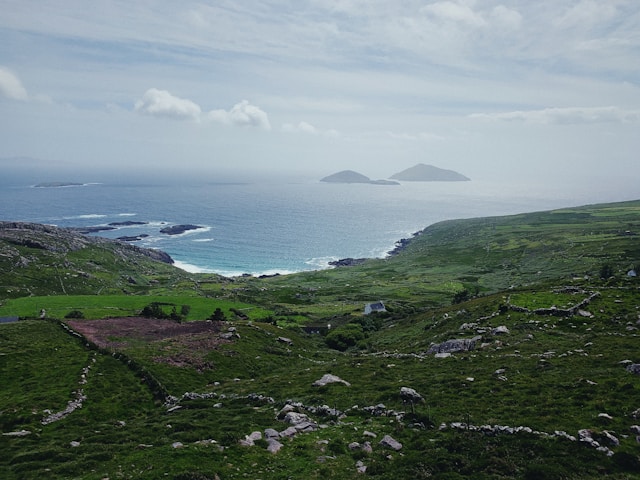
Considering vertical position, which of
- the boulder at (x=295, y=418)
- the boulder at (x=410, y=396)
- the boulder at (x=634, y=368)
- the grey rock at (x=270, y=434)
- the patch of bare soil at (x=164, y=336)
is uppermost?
the boulder at (x=634, y=368)

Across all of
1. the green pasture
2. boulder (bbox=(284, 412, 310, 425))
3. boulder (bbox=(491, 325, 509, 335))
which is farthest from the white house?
boulder (bbox=(284, 412, 310, 425))

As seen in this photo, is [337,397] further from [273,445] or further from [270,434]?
[273,445]

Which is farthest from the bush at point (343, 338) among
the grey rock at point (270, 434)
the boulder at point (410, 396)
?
the grey rock at point (270, 434)

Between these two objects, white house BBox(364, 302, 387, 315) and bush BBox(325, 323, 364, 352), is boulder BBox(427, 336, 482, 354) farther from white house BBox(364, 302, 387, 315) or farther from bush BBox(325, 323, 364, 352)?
white house BBox(364, 302, 387, 315)

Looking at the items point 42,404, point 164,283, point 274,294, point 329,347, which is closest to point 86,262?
point 164,283

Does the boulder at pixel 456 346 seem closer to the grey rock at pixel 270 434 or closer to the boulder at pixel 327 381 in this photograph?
the boulder at pixel 327 381

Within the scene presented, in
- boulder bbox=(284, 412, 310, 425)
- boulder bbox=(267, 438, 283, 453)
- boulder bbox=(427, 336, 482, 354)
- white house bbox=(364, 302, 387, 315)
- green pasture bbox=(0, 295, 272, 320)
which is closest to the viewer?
boulder bbox=(267, 438, 283, 453)

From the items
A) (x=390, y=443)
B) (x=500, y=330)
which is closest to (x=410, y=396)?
(x=390, y=443)

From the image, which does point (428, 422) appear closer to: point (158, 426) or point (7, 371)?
point (158, 426)
